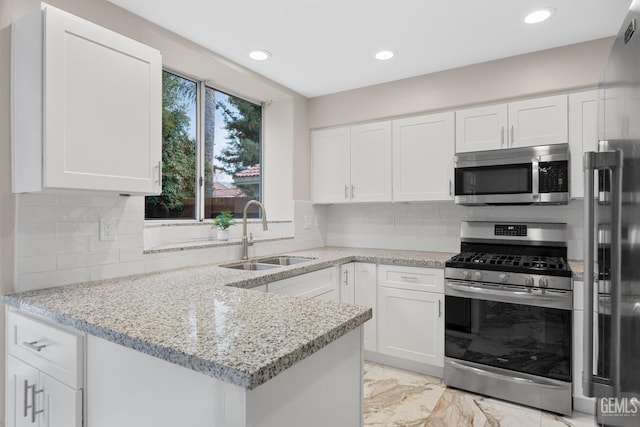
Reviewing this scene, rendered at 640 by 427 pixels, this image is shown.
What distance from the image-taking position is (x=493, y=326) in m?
2.44

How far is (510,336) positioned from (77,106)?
8.88 ft

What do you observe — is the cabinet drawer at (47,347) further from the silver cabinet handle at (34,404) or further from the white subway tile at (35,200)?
the white subway tile at (35,200)

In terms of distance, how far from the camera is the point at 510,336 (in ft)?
7.82

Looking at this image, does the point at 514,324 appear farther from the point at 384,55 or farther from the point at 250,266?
the point at 384,55

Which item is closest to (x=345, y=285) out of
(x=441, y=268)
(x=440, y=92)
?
(x=441, y=268)

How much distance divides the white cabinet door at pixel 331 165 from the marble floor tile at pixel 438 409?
1.67 m

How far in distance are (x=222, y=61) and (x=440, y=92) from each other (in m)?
1.74

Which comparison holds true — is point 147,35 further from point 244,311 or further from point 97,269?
point 244,311

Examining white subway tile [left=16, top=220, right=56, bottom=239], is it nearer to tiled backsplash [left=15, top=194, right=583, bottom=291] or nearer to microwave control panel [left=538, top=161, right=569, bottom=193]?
tiled backsplash [left=15, top=194, right=583, bottom=291]

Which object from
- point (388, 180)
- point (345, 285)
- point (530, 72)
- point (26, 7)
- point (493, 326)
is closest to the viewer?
point (26, 7)

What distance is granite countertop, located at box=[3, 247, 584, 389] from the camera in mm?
894

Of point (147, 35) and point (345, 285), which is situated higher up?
point (147, 35)

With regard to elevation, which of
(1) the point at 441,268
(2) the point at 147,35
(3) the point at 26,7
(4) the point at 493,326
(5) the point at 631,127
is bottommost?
(4) the point at 493,326

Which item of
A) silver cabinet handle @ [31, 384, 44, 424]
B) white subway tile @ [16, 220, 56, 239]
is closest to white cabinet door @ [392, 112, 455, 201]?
white subway tile @ [16, 220, 56, 239]
